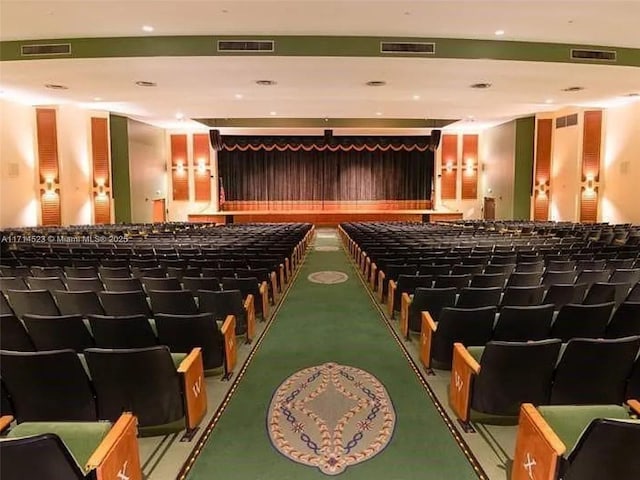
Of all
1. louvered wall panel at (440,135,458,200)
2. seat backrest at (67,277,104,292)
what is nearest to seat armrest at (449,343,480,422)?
seat backrest at (67,277,104,292)

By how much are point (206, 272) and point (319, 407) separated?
3.05 meters

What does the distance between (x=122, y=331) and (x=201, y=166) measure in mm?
20733

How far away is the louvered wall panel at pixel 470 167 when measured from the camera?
23.8 metres

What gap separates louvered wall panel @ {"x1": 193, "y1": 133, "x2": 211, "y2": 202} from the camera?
2330 centimetres

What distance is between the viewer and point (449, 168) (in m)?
24.1

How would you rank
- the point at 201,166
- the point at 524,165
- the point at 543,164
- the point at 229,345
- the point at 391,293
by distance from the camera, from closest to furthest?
1. the point at 229,345
2. the point at 391,293
3. the point at 543,164
4. the point at 524,165
5. the point at 201,166

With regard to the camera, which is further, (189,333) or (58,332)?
(189,333)

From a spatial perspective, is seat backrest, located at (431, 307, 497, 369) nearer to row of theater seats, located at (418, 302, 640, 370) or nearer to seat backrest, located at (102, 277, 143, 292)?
row of theater seats, located at (418, 302, 640, 370)

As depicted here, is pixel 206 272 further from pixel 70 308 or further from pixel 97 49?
pixel 97 49

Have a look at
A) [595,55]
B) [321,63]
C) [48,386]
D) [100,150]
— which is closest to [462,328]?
[48,386]

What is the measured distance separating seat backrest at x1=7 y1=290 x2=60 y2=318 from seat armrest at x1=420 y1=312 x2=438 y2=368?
11.7ft

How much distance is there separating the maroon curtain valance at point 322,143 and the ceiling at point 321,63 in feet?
23.6

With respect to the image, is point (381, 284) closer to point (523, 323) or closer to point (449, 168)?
point (523, 323)

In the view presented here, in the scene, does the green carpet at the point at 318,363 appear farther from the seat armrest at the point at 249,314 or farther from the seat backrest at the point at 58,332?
the seat backrest at the point at 58,332
